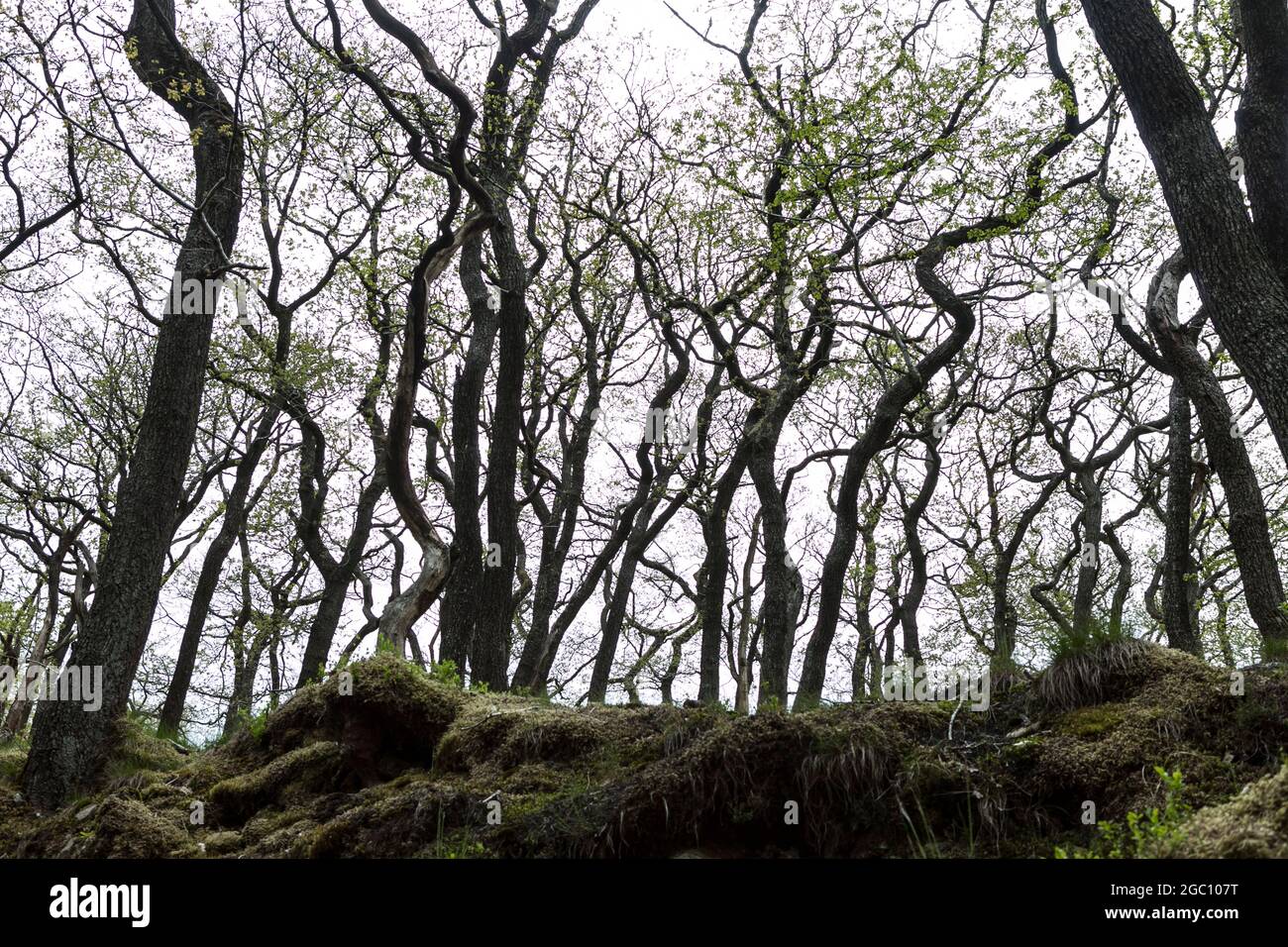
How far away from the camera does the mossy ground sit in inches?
156

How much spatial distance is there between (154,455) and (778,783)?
692 cm

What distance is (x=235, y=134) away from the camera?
9008 mm

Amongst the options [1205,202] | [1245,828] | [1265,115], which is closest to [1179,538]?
[1265,115]

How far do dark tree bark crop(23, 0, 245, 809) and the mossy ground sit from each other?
78.2 inches

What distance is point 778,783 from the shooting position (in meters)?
4.33

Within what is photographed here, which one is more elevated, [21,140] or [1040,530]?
[21,140]

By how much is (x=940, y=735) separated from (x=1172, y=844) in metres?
1.66

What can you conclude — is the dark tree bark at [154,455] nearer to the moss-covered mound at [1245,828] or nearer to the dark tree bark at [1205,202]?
the dark tree bark at [1205,202]

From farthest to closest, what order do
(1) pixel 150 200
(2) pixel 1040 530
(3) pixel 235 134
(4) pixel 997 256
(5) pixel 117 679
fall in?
(2) pixel 1040 530, (1) pixel 150 200, (4) pixel 997 256, (3) pixel 235 134, (5) pixel 117 679

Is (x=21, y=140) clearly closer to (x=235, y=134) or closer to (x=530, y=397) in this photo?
(x=235, y=134)

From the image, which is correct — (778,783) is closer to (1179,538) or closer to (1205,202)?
(1205,202)
